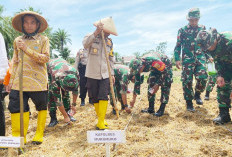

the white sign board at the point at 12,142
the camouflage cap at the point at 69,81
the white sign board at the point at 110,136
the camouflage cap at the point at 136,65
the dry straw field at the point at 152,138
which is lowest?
the dry straw field at the point at 152,138

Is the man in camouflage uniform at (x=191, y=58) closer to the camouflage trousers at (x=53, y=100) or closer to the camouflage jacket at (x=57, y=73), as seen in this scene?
the camouflage jacket at (x=57, y=73)

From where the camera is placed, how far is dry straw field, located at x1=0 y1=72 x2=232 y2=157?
7.79 feet

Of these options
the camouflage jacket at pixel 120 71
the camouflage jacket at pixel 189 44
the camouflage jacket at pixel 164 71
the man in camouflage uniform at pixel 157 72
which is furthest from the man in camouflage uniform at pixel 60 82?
the camouflage jacket at pixel 189 44

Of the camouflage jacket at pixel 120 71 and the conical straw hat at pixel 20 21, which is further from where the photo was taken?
the camouflage jacket at pixel 120 71

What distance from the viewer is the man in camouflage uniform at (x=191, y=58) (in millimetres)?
4281

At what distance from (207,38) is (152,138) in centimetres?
172

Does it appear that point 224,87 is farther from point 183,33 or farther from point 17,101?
point 17,101

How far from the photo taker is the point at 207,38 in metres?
2.96

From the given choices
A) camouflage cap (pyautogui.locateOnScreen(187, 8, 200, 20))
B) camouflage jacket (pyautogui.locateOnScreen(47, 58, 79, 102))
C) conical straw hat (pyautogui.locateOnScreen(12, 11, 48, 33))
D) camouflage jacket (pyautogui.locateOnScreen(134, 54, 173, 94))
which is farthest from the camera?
camouflage cap (pyautogui.locateOnScreen(187, 8, 200, 20))

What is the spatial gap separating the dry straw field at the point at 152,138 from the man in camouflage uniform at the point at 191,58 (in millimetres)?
576

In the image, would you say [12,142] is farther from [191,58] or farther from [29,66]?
[191,58]

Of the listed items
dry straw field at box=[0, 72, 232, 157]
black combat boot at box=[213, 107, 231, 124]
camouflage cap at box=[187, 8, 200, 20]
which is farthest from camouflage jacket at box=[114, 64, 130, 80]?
black combat boot at box=[213, 107, 231, 124]

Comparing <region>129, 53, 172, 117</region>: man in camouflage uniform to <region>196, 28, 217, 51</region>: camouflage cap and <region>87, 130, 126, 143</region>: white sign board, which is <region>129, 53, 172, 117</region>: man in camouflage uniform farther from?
<region>87, 130, 126, 143</region>: white sign board

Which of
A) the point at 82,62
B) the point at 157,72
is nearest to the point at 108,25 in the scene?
the point at 157,72
